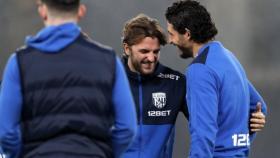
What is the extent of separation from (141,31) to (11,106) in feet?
4.20

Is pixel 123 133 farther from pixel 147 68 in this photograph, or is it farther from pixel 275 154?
pixel 275 154

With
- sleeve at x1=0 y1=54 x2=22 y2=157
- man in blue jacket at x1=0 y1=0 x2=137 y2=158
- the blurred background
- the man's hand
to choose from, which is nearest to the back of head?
man in blue jacket at x1=0 y1=0 x2=137 y2=158

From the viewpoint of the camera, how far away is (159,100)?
133 inches

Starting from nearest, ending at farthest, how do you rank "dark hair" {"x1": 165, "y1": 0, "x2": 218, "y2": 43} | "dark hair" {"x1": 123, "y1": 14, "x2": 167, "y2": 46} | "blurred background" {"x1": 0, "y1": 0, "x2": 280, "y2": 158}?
"dark hair" {"x1": 165, "y1": 0, "x2": 218, "y2": 43} < "dark hair" {"x1": 123, "y1": 14, "x2": 167, "y2": 46} < "blurred background" {"x1": 0, "y1": 0, "x2": 280, "y2": 158}

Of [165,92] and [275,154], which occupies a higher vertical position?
[165,92]

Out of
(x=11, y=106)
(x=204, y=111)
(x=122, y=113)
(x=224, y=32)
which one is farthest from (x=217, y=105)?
(x=224, y=32)

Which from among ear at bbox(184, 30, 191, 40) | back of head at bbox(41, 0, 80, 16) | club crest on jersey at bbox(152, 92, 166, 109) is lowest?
club crest on jersey at bbox(152, 92, 166, 109)

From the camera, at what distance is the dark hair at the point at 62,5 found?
224 centimetres

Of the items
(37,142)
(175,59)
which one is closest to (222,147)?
(37,142)

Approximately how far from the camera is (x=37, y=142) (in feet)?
7.36

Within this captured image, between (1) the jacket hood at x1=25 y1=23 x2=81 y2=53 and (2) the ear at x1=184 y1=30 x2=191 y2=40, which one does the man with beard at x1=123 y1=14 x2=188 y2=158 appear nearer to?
(2) the ear at x1=184 y1=30 x2=191 y2=40

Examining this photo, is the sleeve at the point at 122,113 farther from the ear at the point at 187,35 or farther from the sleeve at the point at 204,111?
the ear at the point at 187,35

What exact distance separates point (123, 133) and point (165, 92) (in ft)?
3.42

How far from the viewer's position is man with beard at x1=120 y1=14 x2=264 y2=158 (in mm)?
3314
